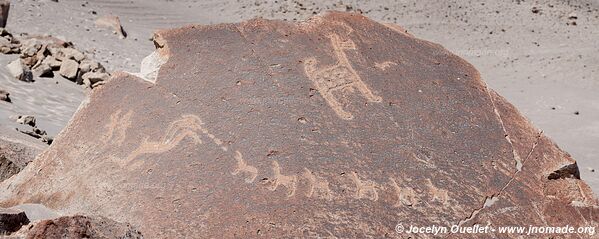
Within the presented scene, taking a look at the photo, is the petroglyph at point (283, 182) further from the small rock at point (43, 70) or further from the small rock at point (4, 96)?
the small rock at point (43, 70)

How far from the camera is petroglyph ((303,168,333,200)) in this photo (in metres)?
2.30

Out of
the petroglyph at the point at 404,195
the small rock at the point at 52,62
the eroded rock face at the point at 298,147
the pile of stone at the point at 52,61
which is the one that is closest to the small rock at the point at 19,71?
the pile of stone at the point at 52,61

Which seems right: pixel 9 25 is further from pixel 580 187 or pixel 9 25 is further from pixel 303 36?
pixel 580 187

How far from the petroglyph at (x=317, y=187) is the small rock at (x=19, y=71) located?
4553 mm

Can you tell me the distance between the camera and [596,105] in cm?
757

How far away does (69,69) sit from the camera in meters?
6.72

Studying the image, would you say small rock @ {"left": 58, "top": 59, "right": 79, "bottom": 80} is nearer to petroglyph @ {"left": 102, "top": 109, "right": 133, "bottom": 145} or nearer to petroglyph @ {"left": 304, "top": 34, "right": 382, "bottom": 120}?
petroglyph @ {"left": 102, "top": 109, "right": 133, "bottom": 145}

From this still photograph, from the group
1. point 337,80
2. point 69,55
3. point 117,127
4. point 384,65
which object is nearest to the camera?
point 117,127

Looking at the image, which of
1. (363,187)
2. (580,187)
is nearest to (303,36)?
(363,187)

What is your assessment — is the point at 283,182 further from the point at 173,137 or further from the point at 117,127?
the point at 117,127

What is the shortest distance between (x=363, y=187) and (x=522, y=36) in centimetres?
853

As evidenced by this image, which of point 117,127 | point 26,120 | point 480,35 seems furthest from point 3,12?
point 480,35

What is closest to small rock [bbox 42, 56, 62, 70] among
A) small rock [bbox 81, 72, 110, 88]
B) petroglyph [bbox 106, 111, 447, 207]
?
small rock [bbox 81, 72, 110, 88]

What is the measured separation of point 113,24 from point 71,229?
25.7 feet
